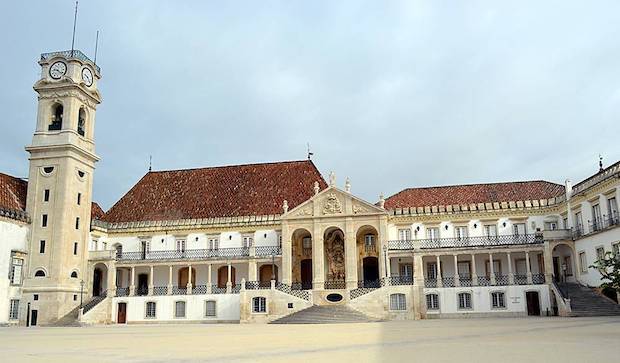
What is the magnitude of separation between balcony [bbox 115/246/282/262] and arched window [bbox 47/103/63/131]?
9.66 m

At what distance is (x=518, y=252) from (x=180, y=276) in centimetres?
2309

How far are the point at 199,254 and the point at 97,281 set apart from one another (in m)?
7.76

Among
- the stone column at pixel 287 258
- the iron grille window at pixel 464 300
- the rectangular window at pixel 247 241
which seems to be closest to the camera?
the iron grille window at pixel 464 300

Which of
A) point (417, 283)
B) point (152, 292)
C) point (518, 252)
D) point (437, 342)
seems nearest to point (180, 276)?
point (152, 292)

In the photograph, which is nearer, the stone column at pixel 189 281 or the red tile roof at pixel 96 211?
the stone column at pixel 189 281

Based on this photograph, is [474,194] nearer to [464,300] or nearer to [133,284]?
[464,300]

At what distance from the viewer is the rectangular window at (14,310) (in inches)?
1359

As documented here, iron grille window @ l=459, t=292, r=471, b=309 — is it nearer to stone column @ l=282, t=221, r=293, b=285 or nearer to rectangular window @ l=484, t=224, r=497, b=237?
rectangular window @ l=484, t=224, r=497, b=237

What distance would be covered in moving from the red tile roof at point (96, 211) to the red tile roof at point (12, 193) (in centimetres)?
557

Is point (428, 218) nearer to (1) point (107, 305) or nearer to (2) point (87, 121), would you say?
(1) point (107, 305)

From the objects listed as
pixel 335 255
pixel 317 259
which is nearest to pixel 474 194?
pixel 335 255

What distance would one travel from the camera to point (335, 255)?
130 ft

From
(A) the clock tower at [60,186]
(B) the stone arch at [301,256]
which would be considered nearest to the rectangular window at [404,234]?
(B) the stone arch at [301,256]

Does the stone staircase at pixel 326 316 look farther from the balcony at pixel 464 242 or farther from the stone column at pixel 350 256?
the balcony at pixel 464 242
